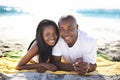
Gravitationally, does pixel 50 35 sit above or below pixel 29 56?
above

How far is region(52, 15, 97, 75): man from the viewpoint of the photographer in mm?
4199

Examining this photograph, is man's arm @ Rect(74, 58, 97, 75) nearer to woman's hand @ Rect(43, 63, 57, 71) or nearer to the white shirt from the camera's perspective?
the white shirt

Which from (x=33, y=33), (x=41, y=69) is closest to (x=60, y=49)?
(x=41, y=69)

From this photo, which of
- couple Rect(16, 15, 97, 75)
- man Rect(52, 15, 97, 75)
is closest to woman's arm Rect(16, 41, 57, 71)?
couple Rect(16, 15, 97, 75)

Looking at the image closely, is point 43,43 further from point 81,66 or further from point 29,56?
point 81,66

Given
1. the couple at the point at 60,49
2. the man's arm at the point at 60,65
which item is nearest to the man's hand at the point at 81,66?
the couple at the point at 60,49

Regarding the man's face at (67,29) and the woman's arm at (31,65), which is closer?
the man's face at (67,29)

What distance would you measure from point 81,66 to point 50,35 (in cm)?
55

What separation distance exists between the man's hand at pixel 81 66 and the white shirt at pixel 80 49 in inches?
6.6

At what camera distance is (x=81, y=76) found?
4281 millimetres

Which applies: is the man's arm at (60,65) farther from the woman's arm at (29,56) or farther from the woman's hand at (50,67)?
the woman's arm at (29,56)

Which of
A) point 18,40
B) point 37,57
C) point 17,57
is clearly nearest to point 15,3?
point 18,40

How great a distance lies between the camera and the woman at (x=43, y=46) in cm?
429

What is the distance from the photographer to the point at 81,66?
418 cm
